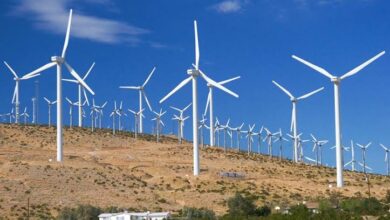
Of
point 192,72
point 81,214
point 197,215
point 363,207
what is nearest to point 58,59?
point 192,72

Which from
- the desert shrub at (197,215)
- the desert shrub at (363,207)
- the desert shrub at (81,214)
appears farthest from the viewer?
the desert shrub at (363,207)

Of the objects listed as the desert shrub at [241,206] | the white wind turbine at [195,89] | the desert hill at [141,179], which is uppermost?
the white wind turbine at [195,89]

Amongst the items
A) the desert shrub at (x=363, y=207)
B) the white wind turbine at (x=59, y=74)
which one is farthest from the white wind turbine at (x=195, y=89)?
the desert shrub at (x=363, y=207)

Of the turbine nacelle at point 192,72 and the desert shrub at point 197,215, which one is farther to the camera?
the turbine nacelle at point 192,72

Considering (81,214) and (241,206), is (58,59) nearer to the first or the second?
(81,214)

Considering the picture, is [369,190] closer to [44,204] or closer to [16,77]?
[44,204]

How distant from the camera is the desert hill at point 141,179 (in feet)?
287

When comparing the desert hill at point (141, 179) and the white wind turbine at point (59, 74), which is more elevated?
the white wind turbine at point (59, 74)

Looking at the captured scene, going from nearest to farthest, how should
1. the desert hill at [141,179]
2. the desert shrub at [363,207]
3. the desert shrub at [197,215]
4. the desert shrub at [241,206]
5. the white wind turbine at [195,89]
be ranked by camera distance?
the desert shrub at [197,215] < the desert shrub at [241,206] < the desert shrub at [363,207] < the desert hill at [141,179] < the white wind turbine at [195,89]

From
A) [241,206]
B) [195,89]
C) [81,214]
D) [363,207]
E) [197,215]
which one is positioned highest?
[195,89]

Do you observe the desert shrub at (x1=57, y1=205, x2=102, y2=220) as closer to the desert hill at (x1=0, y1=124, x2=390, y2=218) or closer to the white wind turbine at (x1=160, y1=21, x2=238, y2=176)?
the desert hill at (x1=0, y1=124, x2=390, y2=218)

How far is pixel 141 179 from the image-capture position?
103312mm

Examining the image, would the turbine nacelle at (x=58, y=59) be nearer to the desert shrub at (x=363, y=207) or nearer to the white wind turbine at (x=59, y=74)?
the white wind turbine at (x=59, y=74)

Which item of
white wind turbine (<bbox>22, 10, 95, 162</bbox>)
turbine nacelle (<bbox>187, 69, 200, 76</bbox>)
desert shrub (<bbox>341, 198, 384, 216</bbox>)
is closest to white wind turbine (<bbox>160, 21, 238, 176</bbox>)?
turbine nacelle (<bbox>187, 69, 200, 76</bbox>)
